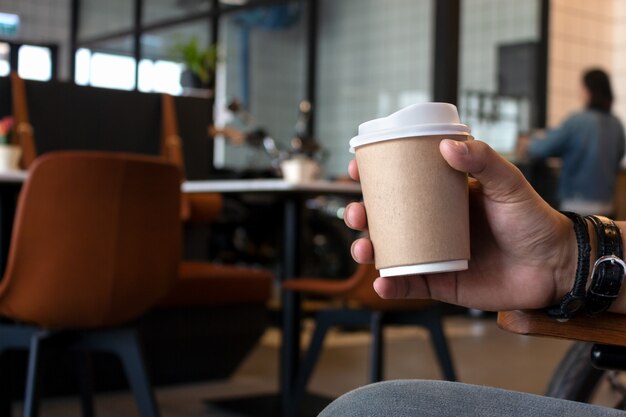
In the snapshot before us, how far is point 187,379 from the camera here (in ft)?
13.2

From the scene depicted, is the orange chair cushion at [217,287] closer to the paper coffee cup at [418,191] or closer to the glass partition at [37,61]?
the paper coffee cup at [418,191]

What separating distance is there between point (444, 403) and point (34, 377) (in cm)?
169

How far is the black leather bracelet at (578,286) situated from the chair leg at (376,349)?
1.92 m

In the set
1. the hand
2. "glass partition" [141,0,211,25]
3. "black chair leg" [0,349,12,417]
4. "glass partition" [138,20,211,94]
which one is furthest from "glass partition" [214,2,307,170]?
the hand

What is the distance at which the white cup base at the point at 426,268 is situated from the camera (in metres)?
0.76

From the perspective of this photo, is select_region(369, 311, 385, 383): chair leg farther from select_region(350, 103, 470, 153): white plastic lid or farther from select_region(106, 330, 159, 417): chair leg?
select_region(350, 103, 470, 153): white plastic lid

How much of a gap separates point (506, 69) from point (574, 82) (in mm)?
730

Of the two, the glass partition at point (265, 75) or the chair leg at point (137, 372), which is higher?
the glass partition at point (265, 75)

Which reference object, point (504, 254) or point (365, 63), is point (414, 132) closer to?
A: point (504, 254)

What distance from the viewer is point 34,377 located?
2324mm

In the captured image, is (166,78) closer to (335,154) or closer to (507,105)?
(335,154)

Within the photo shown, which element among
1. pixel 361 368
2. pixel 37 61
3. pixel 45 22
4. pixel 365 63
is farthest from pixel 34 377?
pixel 37 61

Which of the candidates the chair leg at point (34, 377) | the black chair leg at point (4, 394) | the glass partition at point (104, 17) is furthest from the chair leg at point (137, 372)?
the glass partition at point (104, 17)

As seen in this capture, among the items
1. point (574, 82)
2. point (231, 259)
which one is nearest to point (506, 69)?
point (574, 82)
